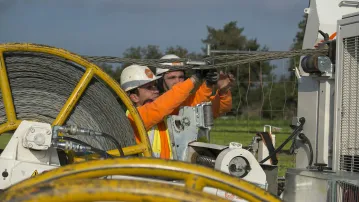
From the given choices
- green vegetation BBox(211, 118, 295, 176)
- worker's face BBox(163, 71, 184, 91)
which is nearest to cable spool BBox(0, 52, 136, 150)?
worker's face BBox(163, 71, 184, 91)

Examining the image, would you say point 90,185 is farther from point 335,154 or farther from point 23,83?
point 335,154

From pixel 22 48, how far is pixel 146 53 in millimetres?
34683

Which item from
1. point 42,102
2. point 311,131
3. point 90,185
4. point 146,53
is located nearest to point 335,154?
point 311,131

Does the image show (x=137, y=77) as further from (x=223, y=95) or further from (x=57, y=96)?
(x=57, y=96)

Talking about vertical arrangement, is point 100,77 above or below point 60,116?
above

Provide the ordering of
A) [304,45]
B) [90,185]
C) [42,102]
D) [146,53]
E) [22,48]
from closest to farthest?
[90,185]
[22,48]
[42,102]
[304,45]
[146,53]

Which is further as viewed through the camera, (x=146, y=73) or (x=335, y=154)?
(x=146, y=73)

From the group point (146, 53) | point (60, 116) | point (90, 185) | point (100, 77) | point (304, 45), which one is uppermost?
point (146, 53)

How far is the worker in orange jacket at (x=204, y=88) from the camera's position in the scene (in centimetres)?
629

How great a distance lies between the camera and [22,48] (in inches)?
167

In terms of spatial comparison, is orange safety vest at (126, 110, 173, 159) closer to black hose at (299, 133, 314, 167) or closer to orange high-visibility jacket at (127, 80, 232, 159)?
orange high-visibility jacket at (127, 80, 232, 159)

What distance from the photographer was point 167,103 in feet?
18.4

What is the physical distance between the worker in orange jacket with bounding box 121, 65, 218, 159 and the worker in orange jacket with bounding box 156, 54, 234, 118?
8 cm

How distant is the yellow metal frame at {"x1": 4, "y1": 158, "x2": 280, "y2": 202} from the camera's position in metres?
2.77
